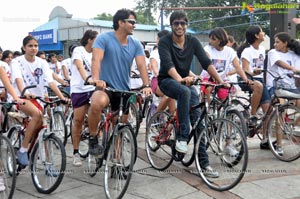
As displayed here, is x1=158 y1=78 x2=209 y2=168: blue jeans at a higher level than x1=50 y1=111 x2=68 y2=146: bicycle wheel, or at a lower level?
higher

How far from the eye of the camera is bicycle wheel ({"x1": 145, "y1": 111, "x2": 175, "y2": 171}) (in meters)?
5.29

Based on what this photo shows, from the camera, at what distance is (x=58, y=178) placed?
4.51 m

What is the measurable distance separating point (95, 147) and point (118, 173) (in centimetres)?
67

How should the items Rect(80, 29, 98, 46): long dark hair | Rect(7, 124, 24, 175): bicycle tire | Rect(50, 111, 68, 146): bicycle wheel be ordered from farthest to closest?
Rect(50, 111, 68, 146): bicycle wheel
Rect(80, 29, 98, 46): long dark hair
Rect(7, 124, 24, 175): bicycle tire

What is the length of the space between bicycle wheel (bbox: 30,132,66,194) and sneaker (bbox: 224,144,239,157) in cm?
178

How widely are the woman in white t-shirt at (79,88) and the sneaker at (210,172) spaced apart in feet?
5.95

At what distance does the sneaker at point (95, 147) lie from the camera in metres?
4.76

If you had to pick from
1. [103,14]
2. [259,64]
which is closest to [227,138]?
[259,64]

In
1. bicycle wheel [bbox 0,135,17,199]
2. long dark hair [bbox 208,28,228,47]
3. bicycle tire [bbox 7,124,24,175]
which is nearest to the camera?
bicycle wheel [bbox 0,135,17,199]

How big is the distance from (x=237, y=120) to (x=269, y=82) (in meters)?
1.23

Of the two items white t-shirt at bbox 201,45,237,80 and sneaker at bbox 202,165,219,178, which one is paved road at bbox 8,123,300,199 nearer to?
sneaker at bbox 202,165,219,178

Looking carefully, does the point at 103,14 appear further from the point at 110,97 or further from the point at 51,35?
the point at 110,97

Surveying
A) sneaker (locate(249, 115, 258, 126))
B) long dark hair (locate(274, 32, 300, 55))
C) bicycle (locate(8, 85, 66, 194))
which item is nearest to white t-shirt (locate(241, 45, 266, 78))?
long dark hair (locate(274, 32, 300, 55))

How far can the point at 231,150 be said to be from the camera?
452 centimetres
